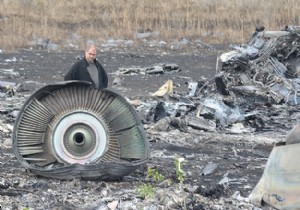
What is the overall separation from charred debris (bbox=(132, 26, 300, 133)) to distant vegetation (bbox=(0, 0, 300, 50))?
13747 millimetres

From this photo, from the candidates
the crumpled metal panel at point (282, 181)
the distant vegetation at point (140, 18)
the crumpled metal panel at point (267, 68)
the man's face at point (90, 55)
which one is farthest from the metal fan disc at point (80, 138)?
the distant vegetation at point (140, 18)

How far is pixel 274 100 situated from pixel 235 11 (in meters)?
17.9

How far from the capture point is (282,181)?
586 cm

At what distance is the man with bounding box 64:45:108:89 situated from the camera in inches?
395

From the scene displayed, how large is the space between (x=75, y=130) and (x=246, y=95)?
7.89m

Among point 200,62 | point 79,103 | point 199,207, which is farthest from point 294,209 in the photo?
point 200,62

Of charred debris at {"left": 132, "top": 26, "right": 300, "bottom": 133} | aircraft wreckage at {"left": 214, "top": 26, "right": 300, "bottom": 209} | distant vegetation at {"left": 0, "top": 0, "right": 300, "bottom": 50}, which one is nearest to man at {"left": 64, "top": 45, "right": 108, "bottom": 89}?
charred debris at {"left": 132, "top": 26, "right": 300, "bottom": 133}

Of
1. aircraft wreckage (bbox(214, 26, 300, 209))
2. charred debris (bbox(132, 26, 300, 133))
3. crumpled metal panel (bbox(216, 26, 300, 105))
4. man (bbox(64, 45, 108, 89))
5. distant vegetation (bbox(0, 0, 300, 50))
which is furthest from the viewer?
distant vegetation (bbox(0, 0, 300, 50))

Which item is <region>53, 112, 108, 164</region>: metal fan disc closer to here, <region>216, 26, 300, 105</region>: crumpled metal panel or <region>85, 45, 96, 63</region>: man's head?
<region>85, 45, 96, 63</region>: man's head

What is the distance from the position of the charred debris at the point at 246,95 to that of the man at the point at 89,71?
3212 millimetres

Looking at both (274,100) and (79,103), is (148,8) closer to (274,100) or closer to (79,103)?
(274,100)

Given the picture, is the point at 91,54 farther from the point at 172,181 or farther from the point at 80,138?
the point at 172,181

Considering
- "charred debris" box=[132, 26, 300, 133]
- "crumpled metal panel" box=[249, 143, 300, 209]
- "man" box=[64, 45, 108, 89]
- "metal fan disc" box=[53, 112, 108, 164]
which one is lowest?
"charred debris" box=[132, 26, 300, 133]

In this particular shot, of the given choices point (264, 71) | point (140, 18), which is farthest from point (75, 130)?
point (140, 18)
